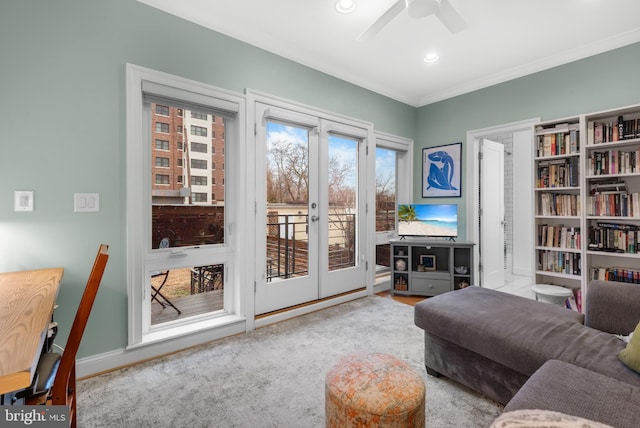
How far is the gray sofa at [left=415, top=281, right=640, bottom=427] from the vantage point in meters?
1.10

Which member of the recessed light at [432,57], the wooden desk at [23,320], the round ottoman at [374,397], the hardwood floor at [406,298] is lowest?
the hardwood floor at [406,298]

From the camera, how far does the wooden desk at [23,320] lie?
2.29 feet

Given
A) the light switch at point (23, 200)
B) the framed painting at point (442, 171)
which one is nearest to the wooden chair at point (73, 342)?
the light switch at point (23, 200)

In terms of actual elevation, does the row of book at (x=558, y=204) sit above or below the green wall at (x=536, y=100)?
below

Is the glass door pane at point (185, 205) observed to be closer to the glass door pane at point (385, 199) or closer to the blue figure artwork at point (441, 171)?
the glass door pane at point (385, 199)

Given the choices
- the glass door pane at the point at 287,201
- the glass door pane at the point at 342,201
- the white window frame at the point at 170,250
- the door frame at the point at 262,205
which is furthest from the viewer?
the glass door pane at the point at 342,201

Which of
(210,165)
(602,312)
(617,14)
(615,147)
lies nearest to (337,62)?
(210,165)

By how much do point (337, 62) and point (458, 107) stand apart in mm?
1813

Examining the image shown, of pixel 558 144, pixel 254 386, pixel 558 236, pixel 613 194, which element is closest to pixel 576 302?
pixel 558 236

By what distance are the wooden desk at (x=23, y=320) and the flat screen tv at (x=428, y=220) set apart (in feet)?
11.5

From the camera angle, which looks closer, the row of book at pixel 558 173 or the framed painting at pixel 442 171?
the row of book at pixel 558 173

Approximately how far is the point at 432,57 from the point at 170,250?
318 cm

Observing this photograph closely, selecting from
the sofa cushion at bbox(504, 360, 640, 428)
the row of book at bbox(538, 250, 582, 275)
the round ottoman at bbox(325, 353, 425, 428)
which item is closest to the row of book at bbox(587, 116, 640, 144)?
the row of book at bbox(538, 250, 582, 275)

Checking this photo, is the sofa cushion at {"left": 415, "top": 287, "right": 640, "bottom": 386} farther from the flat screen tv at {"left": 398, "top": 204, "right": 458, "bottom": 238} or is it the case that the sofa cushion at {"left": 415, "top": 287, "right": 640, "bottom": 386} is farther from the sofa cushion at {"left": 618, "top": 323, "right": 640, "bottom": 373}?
the flat screen tv at {"left": 398, "top": 204, "right": 458, "bottom": 238}
